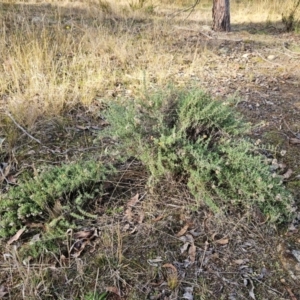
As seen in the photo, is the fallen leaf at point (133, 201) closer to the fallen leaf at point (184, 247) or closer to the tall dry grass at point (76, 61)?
the fallen leaf at point (184, 247)

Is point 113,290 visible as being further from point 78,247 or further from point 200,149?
point 200,149

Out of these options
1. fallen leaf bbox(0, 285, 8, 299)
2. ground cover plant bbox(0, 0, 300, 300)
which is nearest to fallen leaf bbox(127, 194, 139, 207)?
ground cover plant bbox(0, 0, 300, 300)

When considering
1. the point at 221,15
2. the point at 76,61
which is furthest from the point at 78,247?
the point at 221,15

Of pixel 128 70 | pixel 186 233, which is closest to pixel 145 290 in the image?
pixel 186 233

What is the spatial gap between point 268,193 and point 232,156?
313 mm

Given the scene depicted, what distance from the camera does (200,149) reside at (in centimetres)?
212

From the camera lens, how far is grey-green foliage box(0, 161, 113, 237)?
1961 millimetres

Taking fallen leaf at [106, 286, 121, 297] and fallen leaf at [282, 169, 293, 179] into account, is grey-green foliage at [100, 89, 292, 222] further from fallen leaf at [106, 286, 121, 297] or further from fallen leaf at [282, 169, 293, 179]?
fallen leaf at [106, 286, 121, 297]

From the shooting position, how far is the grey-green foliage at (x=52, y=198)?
196 cm

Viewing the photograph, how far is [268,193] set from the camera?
198 centimetres

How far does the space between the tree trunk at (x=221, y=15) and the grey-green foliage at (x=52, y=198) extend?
4.72 meters

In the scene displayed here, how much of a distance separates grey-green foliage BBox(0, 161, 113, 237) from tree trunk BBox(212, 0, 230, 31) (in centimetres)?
472

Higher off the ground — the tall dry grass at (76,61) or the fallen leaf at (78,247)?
the tall dry grass at (76,61)

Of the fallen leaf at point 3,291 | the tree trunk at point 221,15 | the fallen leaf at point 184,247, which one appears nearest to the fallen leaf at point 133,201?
the fallen leaf at point 184,247
